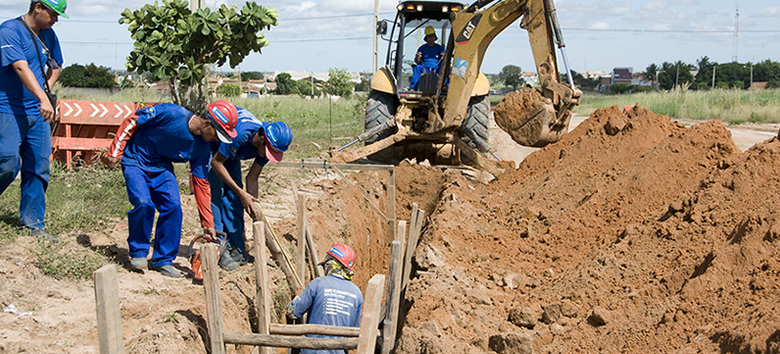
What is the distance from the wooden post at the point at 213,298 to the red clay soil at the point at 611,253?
1.24 meters

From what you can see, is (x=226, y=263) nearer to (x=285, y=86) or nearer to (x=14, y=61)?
(x=14, y=61)

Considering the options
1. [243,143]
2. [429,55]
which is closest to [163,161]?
[243,143]

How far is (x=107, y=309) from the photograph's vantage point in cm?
353

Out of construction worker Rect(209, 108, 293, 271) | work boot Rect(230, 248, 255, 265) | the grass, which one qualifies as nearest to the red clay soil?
work boot Rect(230, 248, 255, 265)

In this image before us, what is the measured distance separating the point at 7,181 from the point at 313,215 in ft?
10.3

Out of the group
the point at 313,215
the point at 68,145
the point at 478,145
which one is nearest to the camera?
the point at 313,215

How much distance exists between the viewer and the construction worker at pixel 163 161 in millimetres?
5246

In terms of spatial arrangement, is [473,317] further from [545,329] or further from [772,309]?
[772,309]

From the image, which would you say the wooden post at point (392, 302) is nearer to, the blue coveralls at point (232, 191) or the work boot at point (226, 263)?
the blue coveralls at point (232, 191)

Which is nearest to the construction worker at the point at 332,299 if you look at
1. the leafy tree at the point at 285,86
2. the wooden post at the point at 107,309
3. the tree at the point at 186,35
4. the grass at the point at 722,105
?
the wooden post at the point at 107,309

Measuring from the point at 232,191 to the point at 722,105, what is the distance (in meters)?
25.8

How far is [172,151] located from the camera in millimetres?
5371

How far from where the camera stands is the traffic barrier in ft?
29.0

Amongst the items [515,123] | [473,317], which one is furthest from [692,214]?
[515,123]
